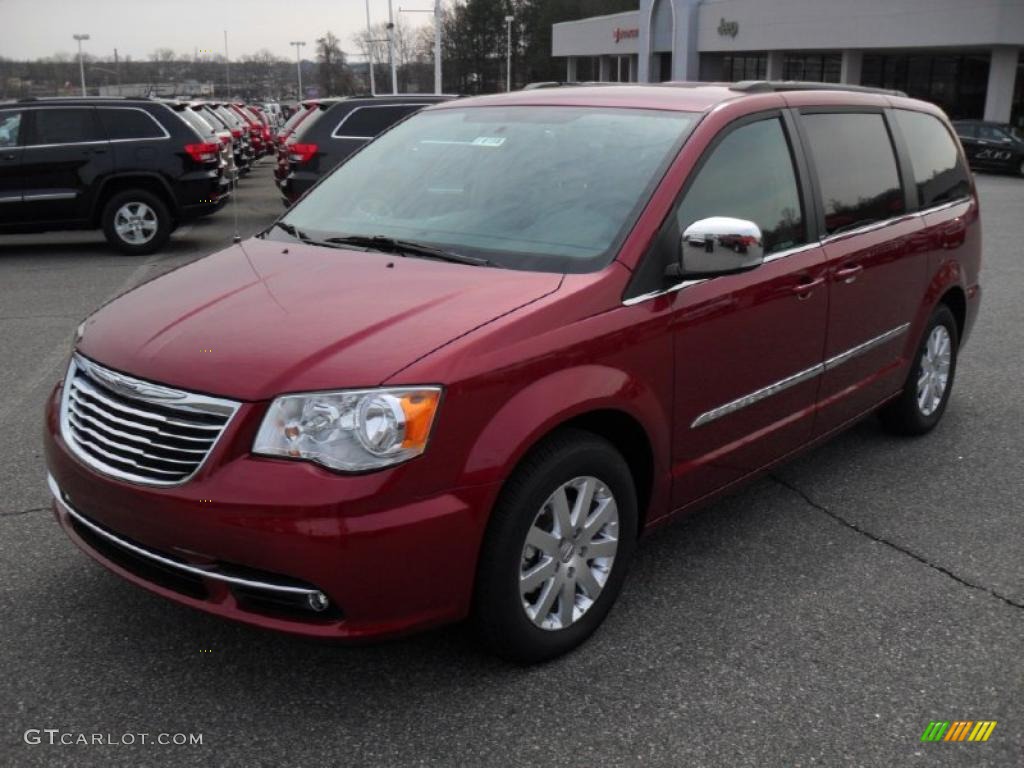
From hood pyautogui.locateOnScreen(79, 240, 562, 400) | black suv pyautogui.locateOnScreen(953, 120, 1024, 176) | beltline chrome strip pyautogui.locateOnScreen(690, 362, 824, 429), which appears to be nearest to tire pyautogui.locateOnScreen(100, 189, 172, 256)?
hood pyautogui.locateOnScreen(79, 240, 562, 400)

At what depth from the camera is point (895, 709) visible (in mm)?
3102

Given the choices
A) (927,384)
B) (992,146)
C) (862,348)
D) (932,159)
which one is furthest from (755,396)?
(992,146)

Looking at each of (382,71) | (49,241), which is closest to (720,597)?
(49,241)

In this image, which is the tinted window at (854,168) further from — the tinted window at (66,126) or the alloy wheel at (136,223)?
the tinted window at (66,126)

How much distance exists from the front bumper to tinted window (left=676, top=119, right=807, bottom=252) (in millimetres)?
1468

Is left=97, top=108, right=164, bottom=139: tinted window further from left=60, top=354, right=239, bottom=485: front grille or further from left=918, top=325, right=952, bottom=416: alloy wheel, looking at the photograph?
left=60, top=354, right=239, bottom=485: front grille

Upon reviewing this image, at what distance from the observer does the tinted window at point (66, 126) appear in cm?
1220

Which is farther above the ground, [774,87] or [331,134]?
[774,87]

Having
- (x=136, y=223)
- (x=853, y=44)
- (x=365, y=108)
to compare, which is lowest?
(x=136, y=223)

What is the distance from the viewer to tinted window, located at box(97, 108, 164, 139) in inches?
489

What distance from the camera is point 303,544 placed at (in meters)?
2.72

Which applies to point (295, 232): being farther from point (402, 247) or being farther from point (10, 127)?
point (10, 127)

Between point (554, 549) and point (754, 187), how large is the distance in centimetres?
169

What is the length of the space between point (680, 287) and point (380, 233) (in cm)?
115
